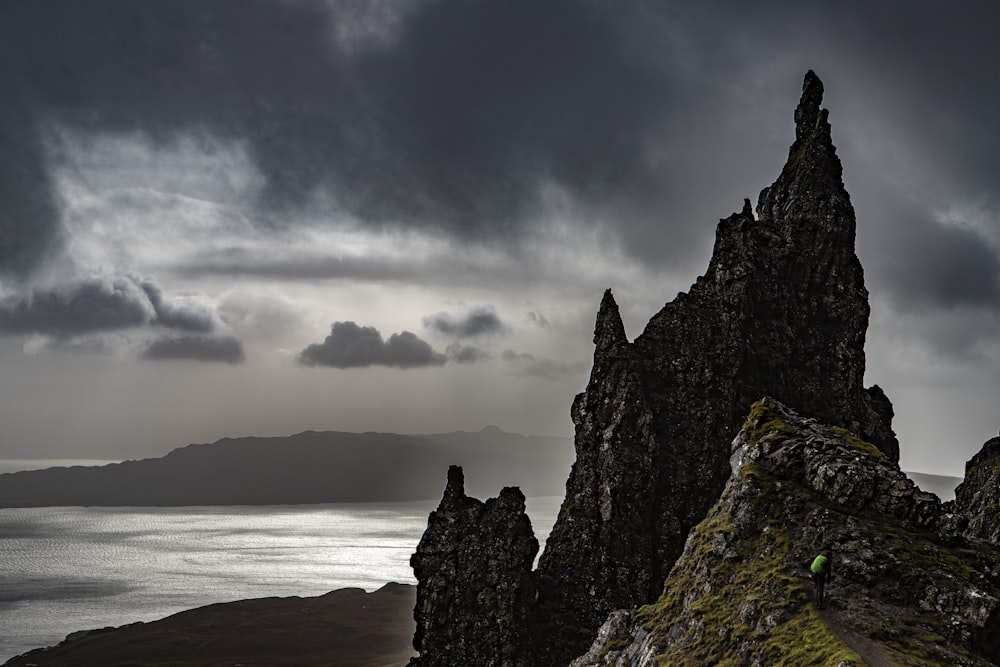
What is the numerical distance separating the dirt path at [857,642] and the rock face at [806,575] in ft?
0.31

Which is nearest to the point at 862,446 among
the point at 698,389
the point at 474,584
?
the point at 698,389

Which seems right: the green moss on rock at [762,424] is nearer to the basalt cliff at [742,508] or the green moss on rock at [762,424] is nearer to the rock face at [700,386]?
the basalt cliff at [742,508]

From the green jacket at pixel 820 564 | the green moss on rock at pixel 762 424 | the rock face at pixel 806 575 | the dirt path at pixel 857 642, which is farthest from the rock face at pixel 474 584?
the green jacket at pixel 820 564

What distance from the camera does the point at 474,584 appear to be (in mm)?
77875

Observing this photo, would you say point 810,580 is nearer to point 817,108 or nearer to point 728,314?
point 728,314

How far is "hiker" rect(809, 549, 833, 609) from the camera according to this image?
37844 millimetres

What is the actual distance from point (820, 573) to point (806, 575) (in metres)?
5.08

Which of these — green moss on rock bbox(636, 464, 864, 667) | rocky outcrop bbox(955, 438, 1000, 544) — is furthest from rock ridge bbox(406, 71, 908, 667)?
green moss on rock bbox(636, 464, 864, 667)

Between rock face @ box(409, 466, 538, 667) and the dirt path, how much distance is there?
4268cm

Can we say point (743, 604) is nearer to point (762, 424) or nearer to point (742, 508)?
point (742, 508)

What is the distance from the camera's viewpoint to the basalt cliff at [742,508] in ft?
134

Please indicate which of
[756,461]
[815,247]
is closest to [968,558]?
[756,461]

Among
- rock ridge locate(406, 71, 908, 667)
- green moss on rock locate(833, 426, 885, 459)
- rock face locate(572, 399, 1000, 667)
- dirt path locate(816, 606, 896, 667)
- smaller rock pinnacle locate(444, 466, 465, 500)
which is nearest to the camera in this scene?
dirt path locate(816, 606, 896, 667)

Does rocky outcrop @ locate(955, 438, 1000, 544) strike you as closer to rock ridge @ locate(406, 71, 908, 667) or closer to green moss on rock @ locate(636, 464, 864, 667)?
rock ridge @ locate(406, 71, 908, 667)
